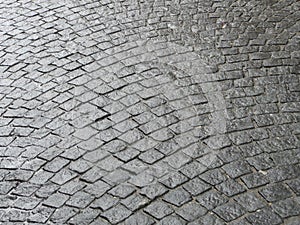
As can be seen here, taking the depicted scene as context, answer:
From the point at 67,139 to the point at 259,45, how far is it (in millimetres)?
2725

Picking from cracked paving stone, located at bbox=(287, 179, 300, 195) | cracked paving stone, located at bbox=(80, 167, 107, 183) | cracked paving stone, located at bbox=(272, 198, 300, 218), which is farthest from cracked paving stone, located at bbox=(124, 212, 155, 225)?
cracked paving stone, located at bbox=(287, 179, 300, 195)

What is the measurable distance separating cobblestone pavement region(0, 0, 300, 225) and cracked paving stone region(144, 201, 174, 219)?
1 centimetres

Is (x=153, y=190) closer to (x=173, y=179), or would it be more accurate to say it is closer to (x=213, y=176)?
(x=173, y=179)

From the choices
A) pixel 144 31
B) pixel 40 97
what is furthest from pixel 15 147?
pixel 144 31

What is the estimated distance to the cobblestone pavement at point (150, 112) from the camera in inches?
159

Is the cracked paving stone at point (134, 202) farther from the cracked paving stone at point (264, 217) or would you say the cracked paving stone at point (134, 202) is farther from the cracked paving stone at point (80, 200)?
the cracked paving stone at point (264, 217)

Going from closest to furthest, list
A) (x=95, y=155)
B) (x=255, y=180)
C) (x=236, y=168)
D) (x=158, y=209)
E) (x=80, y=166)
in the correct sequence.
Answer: (x=158, y=209) → (x=255, y=180) → (x=236, y=168) → (x=80, y=166) → (x=95, y=155)

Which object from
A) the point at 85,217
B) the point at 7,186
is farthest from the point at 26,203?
the point at 85,217

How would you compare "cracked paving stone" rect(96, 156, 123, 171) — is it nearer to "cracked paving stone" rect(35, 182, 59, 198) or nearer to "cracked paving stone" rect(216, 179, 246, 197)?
"cracked paving stone" rect(35, 182, 59, 198)

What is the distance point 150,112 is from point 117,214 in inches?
53.9

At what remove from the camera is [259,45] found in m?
5.90

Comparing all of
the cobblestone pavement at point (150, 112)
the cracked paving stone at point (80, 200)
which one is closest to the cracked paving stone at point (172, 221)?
the cobblestone pavement at point (150, 112)

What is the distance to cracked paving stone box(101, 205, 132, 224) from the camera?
3.88 meters

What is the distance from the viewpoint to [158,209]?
3.96 meters
